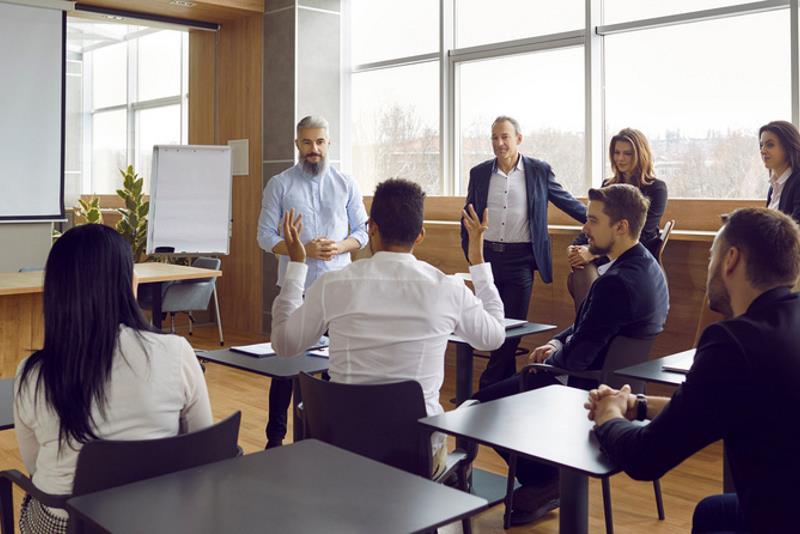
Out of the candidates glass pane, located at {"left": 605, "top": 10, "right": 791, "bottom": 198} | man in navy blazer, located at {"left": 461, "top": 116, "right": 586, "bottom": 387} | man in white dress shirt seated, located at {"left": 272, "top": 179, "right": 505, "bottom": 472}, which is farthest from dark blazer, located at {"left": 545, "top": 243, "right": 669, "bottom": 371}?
glass pane, located at {"left": 605, "top": 10, "right": 791, "bottom": 198}

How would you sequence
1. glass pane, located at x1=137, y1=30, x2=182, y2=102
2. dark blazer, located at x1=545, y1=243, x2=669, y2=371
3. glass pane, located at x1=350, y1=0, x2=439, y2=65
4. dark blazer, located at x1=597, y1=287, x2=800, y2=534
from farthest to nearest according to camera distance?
glass pane, located at x1=137, y1=30, x2=182, y2=102, glass pane, located at x1=350, y1=0, x2=439, y2=65, dark blazer, located at x1=545, y1=243, x2=669, y2=371, dark blazer, located at x1=597, y1=287, x2=800, y2=534

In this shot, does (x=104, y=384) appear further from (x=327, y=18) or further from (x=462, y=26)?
(x=327, y=18)

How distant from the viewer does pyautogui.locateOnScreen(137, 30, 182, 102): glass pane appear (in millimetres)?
9414

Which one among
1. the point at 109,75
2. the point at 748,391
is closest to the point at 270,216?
the point at 748,391

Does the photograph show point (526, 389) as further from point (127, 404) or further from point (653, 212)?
point (127, 404)

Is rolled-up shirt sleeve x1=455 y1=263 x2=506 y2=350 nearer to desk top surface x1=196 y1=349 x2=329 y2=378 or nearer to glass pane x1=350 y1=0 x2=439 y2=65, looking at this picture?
desk top surface x1=196 y1=349 x2=329 y2=378

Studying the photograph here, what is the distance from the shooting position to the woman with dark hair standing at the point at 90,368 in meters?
1.85

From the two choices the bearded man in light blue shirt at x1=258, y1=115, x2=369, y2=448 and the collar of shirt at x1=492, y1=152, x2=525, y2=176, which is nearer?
the bearded man in light blue shirt at x1=258, y1=115, x2=369, y2=448

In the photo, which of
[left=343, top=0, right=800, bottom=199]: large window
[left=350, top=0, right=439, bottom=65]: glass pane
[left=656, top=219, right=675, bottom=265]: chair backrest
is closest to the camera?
[left=656, top=219, right=675, bottom=265]: chair backrest

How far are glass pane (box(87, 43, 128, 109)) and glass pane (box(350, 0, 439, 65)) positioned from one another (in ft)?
13.8

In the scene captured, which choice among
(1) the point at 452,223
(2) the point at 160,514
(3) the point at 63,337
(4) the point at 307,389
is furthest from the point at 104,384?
(1) the point at 452,223

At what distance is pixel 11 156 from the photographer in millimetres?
6500

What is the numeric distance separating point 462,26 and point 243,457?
560 centimetres

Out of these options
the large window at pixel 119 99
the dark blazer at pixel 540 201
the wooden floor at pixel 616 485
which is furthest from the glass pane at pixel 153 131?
the dark blazer at pixel 540 201
